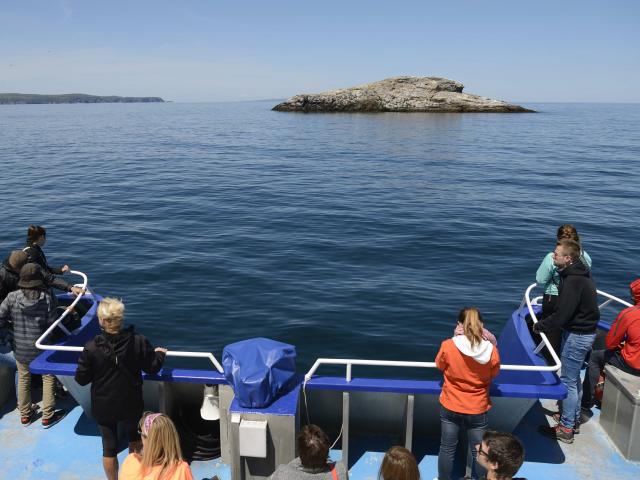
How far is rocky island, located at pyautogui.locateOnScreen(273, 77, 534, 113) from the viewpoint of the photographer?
11500 centimetres

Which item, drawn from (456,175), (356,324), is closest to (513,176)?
(456,175)

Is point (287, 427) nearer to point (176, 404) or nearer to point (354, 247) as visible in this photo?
point (176, 404)

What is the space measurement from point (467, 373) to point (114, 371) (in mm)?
3390

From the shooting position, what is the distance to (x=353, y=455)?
253 inches

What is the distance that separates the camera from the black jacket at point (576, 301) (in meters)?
5.94

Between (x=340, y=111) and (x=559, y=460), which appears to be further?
(x=340, y=111)

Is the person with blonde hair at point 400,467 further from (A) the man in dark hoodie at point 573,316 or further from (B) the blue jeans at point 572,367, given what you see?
(B) the blue jeans at point 572,367

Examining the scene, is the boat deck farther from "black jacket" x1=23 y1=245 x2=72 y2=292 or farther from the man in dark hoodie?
"black jacket" x1=23 y1=245 x2=72 y2=292

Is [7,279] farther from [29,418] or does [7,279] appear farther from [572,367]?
[572,367]

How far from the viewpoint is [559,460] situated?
6359 millimetres

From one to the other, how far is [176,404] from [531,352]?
464 centimetres

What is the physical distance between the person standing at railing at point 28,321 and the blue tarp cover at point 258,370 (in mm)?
2582

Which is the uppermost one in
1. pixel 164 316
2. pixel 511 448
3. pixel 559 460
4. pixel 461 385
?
pixel 511 448

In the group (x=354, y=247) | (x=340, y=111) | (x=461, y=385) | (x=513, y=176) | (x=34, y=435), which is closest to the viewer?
(x=461, y=385)
